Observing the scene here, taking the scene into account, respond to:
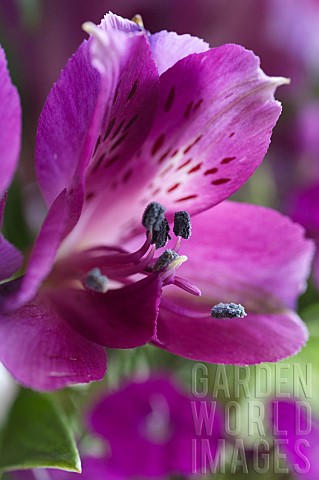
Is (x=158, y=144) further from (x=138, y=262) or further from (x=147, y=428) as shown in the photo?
(x=147, y=428)

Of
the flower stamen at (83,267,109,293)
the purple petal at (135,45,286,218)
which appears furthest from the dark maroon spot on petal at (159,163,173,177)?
the flower stamen at (83,267,109,293)

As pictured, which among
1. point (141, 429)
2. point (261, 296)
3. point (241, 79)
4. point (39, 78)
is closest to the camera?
point (241, 79)

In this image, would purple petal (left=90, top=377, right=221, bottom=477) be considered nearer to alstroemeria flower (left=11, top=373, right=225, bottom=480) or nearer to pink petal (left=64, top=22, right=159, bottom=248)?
alstroemeria flower (left=11, top=373, right=225, bottom=480)

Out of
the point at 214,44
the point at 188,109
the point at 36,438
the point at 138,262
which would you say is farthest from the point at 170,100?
the point at 214,44

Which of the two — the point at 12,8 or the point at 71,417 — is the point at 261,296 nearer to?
the point at 71,417

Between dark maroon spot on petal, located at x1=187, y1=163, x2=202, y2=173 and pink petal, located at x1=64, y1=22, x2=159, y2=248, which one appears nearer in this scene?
pink petal, located at x1=64, y1=22, x2=159, y2=248

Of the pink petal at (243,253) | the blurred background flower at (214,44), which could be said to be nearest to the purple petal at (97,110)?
the pink petal at (243,253)

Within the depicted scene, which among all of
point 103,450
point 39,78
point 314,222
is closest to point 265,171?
Answer: point 314,222
